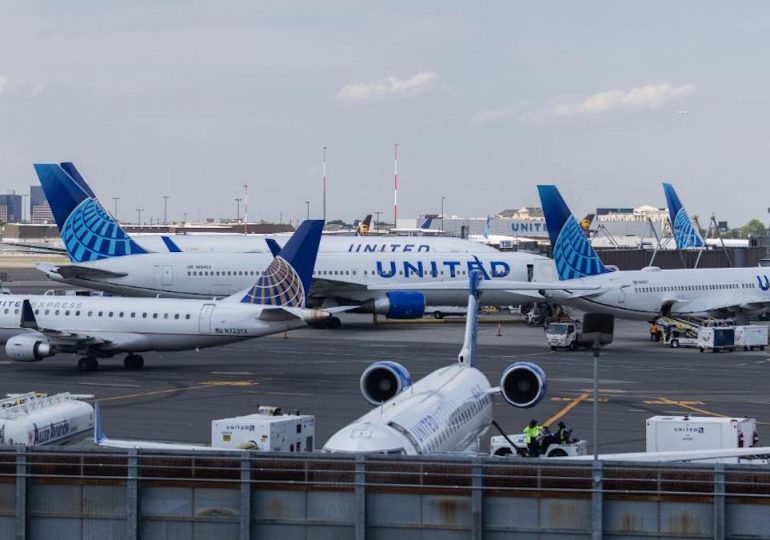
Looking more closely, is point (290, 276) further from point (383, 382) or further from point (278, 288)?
point (383, 382)

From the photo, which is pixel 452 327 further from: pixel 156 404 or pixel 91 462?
pixel 91 462

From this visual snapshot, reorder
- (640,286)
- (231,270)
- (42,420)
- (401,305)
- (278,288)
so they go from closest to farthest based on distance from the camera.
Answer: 1. (42,420)
2. (278,288)
3. (640,286)
4. (401,305)
5. (231,270)

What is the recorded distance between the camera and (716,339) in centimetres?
6975

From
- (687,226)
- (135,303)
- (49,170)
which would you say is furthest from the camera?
(687,226)

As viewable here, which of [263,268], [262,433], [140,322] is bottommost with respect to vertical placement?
[262,433]

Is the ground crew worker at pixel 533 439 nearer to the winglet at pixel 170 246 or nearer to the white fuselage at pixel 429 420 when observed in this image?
the white fuselage at pixel 429 420

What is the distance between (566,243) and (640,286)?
5.17 meters

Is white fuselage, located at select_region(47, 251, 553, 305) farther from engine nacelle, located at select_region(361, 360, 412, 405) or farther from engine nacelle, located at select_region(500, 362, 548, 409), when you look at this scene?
engine nacelle, located at select_region(500, 362, 548, 409)

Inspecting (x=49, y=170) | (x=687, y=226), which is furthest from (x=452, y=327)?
(x=687, y=226)

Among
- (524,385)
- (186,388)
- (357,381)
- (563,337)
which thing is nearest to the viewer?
(524,385)

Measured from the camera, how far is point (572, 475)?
19.8 meters

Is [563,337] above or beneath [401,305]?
beneath

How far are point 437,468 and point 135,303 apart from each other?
3894 centimetres

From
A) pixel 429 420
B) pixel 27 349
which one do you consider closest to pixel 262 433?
pixel 429 420
